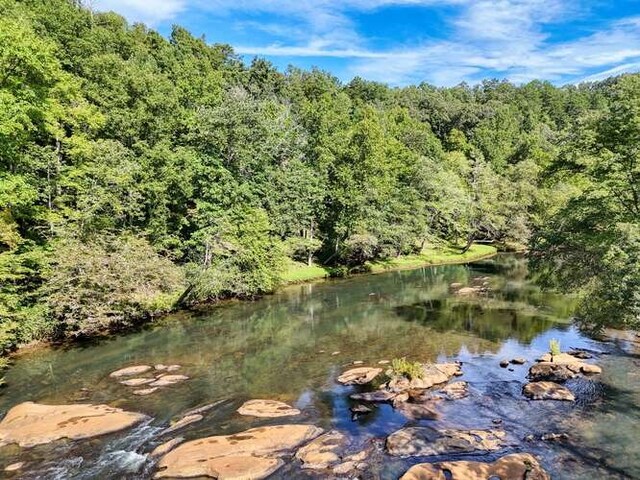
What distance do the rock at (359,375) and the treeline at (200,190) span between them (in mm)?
12741

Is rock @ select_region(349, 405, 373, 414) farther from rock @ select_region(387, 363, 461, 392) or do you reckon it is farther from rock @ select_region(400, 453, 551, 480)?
rock @ select_region(400, 453, 551, 480)

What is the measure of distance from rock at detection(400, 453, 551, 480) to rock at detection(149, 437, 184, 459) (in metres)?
8.99

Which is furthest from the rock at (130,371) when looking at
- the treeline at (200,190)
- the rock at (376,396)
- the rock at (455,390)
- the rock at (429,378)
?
the rock at (455,390)

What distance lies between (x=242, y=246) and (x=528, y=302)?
91.2ft

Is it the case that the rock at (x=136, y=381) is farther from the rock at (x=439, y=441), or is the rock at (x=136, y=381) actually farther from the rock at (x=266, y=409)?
the rock at (x=439, y=441)

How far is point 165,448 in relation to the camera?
59.2 feet

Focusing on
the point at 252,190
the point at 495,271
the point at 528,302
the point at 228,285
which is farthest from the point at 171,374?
the point at 495,271

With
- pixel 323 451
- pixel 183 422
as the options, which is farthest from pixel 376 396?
pixel 183 422

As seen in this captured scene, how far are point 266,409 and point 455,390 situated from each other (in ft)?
31.4

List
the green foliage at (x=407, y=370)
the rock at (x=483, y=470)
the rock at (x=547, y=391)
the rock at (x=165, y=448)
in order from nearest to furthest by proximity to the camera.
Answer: the rock at (x=483, y=470)
the rock at (x=165, y=448)
the rock at (x=547, y=391)
the green foliage at (x=407, y=370)

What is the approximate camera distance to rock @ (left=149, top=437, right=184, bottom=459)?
17.7m

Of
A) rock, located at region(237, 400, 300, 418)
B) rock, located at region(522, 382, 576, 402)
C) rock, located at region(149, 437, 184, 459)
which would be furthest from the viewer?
rock, located at region(522, 382, 576, 402)

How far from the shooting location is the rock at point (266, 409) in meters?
Answer: 21.0

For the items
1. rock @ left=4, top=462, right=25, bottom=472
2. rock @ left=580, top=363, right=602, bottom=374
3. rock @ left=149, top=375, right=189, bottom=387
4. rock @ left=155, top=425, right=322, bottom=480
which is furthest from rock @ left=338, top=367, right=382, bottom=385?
rock @ left=4, top=462, right=25, bottom=472
